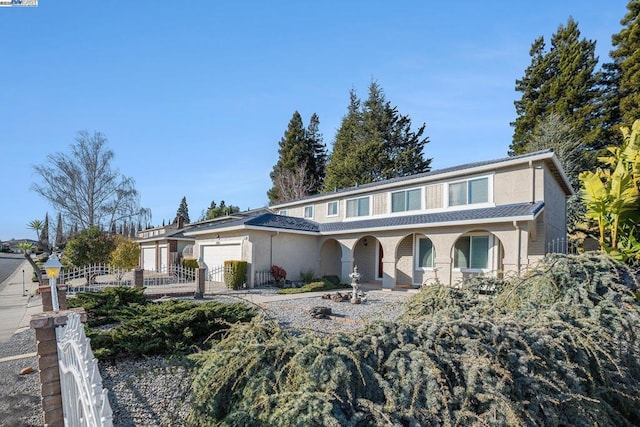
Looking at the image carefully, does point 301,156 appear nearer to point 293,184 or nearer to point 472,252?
point 293,184

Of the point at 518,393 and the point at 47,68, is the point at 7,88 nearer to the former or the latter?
the point at 47,68

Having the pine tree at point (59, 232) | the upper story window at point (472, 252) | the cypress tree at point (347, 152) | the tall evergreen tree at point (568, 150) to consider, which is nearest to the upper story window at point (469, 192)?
the upper story window at point (472, 252)

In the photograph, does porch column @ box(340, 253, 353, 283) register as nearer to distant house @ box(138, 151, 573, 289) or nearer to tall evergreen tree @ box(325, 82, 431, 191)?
distant house @ box(138, 151, 573, 289)

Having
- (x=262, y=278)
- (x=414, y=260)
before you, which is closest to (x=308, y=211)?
(x=262, y=278)

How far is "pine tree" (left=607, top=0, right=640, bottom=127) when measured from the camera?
78.4 feet

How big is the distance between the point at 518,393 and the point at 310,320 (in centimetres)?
647

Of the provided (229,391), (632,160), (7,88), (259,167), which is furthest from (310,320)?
(259,167)

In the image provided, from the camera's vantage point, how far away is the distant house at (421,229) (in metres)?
12.6

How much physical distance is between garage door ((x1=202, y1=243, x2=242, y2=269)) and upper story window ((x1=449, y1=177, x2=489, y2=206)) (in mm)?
10647

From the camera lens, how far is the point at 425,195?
52.1 ft

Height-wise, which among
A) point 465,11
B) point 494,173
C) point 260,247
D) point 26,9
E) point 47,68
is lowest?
point 260,247

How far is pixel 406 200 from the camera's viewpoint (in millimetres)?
16672

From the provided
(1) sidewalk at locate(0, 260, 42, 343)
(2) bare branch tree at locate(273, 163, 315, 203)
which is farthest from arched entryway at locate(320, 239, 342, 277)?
(2) bare branch tree at locate(273, 163, 315, 203)

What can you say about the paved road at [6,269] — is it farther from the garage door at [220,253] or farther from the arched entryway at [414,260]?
the arched entryway at [414,260]
